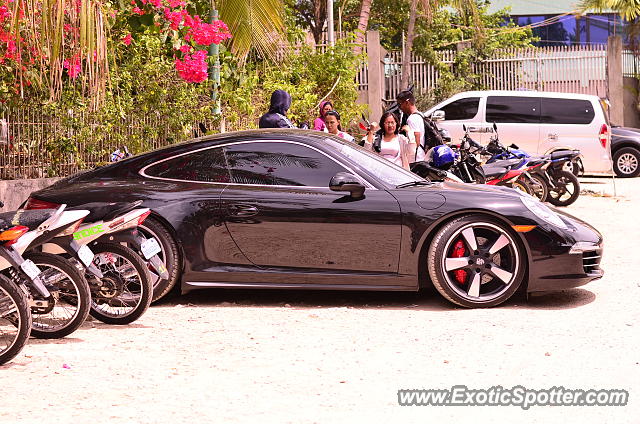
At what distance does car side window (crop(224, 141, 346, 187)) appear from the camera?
927cm

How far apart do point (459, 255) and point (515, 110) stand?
14751 mm

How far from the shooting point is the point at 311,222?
29.7 feet

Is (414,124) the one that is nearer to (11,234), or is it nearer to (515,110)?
(11,234)

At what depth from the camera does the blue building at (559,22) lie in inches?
2215

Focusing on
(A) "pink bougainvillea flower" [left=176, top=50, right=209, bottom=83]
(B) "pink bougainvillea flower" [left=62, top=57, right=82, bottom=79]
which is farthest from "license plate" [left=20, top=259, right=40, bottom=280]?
(A) "pink bougainvillea flower" [left=176, top=50, right=209, bottom=83]

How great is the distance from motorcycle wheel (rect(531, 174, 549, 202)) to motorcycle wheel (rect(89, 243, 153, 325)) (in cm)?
1091

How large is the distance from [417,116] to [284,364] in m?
7.66

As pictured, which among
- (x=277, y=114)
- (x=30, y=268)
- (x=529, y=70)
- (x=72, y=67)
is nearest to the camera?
(x=30, y=268)

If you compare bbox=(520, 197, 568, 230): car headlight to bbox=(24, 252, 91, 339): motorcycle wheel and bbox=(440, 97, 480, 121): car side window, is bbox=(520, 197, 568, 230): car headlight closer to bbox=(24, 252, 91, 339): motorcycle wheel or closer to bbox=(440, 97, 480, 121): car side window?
bbox=(24, 252, 91, 339): motorcycle wheel

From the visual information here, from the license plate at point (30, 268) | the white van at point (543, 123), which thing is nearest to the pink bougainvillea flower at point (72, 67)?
the license plate at point (30, 268)

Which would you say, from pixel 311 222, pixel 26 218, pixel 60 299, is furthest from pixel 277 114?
pixel 26 218

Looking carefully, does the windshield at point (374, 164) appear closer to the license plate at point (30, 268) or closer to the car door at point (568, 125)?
the license plate at point (30, 268)

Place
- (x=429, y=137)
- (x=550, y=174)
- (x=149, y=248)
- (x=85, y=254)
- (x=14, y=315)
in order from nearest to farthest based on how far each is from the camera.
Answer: (x=14, y=315) → (x=85, y=254) → (x=149, y=248) → (x=429, y=137) → (x=550, y=174)

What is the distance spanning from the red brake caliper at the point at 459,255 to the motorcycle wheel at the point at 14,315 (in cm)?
334
